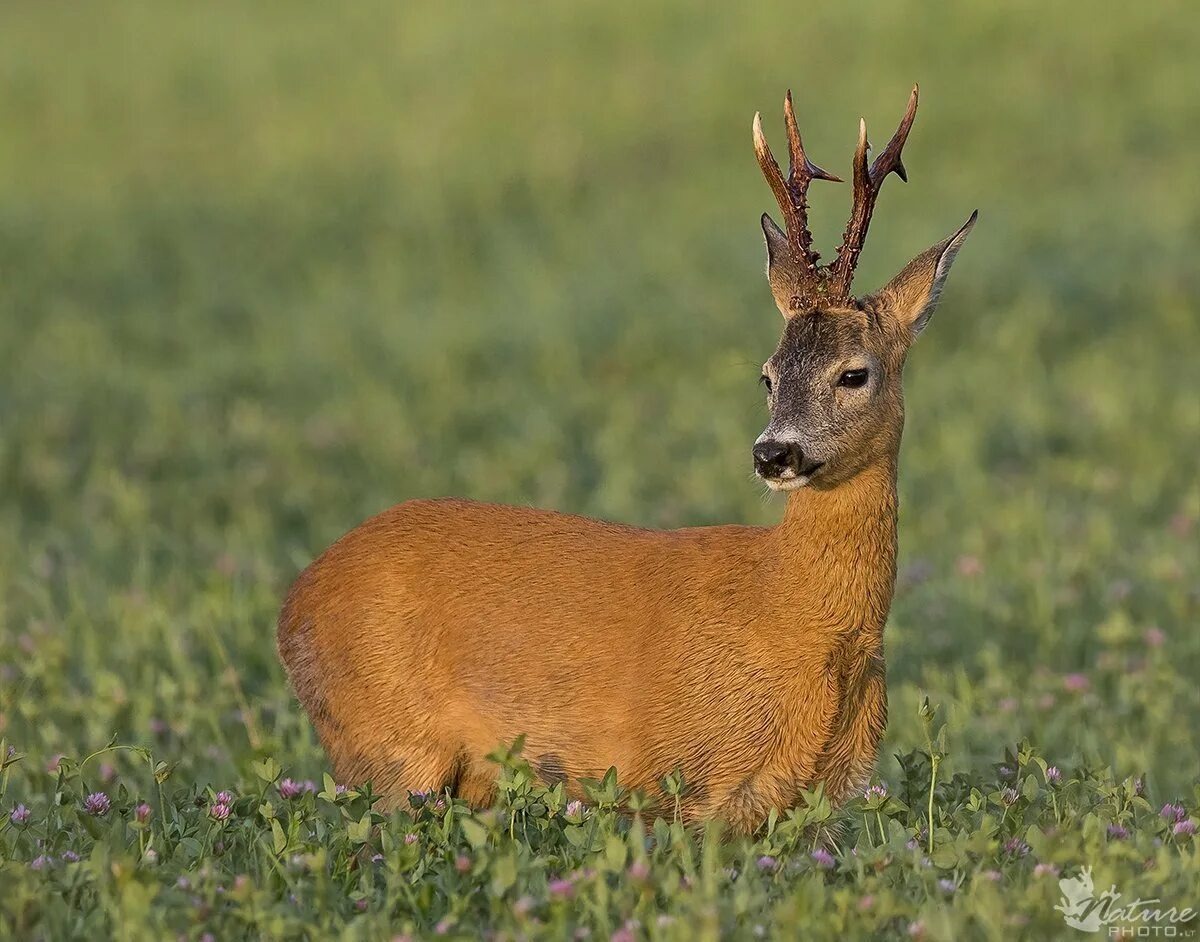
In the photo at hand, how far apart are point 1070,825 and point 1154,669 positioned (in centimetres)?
259

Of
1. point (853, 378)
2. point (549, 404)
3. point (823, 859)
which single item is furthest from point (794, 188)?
point (549, 404)

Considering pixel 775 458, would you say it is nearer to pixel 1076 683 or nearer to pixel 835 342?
pixel 835 342

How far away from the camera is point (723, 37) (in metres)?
23.6

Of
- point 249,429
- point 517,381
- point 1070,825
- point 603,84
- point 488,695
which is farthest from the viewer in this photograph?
point 603,84

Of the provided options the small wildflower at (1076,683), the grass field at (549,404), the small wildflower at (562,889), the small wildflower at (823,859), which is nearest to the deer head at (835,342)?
the grass field at (549,404)

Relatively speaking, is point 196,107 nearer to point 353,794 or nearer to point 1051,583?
point 1051,583

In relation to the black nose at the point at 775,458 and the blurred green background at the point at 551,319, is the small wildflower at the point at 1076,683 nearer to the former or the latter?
the blurred green background at the point at 551,319

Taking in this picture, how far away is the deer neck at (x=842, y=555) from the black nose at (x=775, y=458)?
0.75 ft

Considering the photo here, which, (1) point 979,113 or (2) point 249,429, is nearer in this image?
(2) point 249,429

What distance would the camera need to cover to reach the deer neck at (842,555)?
4.90m

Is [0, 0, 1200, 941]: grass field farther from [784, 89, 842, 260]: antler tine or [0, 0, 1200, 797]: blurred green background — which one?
[784, 89, 842, 260]: antler tine

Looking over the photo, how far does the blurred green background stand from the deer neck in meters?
1.24

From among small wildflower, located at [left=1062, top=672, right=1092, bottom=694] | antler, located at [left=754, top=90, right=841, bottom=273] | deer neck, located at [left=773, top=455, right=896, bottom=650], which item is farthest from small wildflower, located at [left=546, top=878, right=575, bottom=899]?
small wildflower, located at [left=1062, top=672, right=1092, bottom=694]

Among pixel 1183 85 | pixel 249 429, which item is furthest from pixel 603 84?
pixel 249 429
